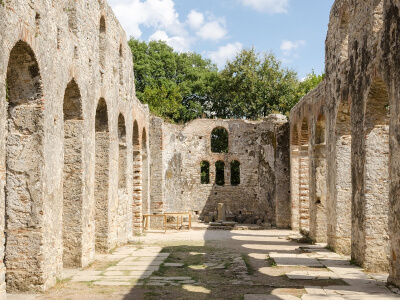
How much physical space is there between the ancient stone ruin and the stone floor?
0.48m

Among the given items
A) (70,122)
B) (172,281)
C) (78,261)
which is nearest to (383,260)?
(172,281)

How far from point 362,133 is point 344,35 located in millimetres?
3638

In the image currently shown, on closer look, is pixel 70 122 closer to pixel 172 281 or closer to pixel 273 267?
pixel 172 281

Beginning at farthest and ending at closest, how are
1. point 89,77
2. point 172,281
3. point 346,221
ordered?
point 346,221 → point 89,77 → point 172,281

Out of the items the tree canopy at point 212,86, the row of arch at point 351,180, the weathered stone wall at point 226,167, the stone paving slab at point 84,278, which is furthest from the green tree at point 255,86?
the stone paving slab at point 84,278

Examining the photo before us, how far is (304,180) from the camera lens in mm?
18688

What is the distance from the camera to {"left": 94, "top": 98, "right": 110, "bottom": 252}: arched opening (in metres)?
12.1

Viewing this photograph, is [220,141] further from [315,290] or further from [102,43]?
[315,290]

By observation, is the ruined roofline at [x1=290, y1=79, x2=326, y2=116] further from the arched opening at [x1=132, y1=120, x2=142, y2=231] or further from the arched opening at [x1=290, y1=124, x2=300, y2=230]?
the arched opening at [x1=132, y1=120, x2=142, y2=231]

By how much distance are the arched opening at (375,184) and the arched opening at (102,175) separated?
236 inches

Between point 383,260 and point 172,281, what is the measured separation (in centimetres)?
421

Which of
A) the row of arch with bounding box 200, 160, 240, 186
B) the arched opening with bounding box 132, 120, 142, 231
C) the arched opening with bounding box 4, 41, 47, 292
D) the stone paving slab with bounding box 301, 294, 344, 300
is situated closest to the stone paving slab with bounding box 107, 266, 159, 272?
the arched opening with bounding box 4, 41, 47, 292

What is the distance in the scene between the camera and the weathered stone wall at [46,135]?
7504 millimetres

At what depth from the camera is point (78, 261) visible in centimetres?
988
